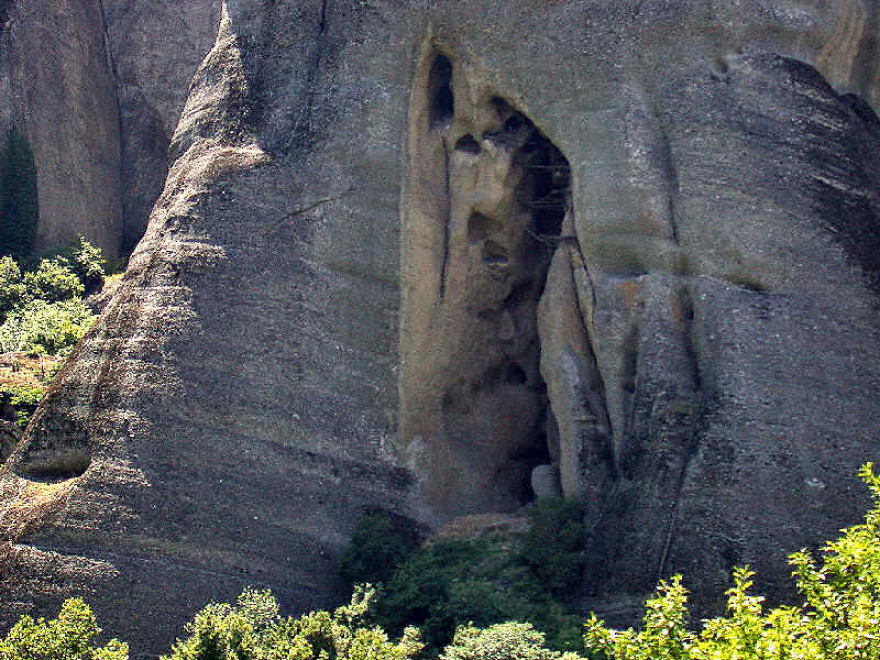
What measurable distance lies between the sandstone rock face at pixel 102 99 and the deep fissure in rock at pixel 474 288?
622 inches

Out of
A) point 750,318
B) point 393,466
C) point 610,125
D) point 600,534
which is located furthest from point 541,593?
point 610,125

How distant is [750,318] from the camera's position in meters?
22.7

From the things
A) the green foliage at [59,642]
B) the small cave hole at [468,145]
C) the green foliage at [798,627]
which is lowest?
the green foliage at [59,642]

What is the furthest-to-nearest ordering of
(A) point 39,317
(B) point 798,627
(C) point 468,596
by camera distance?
(A) point 39,317
(C) point 468,596
(B) point 798,627

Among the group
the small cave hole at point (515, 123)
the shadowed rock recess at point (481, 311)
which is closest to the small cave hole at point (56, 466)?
the shadowed rock recess at point (481, 311)

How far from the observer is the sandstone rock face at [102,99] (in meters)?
38.6

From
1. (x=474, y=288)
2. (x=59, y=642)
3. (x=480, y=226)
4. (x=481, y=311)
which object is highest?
(x=480, y=226)

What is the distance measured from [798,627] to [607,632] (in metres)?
2.41

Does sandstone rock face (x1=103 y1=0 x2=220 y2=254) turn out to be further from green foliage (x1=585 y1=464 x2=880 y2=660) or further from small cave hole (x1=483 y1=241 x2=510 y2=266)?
green foliage (x1=585 y1=464 x2=880 y2=660)

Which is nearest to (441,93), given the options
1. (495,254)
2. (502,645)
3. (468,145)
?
(468,145)

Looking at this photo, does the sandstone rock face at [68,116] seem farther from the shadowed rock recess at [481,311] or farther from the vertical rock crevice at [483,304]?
the vertical rock crevice at [483,304]

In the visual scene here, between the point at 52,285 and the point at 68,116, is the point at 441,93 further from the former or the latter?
the point at 68,116

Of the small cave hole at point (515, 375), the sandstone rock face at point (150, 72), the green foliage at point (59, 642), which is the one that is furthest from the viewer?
the sandstone rock face at point (150, 72)

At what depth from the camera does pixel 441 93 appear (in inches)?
1090
